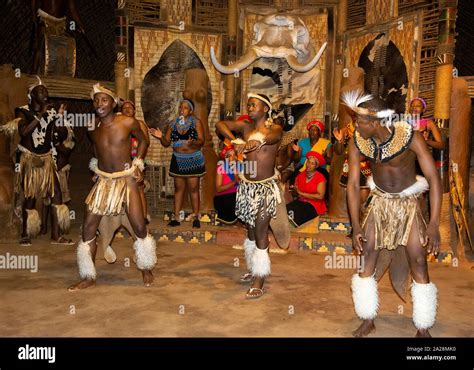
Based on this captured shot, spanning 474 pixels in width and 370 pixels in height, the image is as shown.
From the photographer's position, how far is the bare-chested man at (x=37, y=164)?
7012 millimetres

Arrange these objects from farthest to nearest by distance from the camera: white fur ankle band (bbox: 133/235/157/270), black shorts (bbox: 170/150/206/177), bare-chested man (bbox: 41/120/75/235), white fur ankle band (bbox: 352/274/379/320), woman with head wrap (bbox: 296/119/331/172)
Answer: woman with head wrap (bbox: 296/119/331/172)
black shorts (bbox: 170/150/206/177)
bare-chested man (bbox: 41/120/75/235)
white fur ankle band (bbox: 133/235/157/270)
white fur ankle band (bbox: 352/274/379/320)

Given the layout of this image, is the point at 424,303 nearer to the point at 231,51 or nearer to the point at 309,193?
the point at 309,193

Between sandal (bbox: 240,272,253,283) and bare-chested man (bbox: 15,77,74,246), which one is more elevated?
bare-chested man (bbox: 15,77,74,246)

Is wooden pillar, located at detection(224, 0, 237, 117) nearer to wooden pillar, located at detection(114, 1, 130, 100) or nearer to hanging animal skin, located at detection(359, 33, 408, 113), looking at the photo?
wooden pillar, located at detection(114, 1, 130, 100)

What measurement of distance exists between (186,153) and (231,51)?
2.56 metres

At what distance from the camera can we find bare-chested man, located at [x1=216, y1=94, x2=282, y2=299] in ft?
16.6

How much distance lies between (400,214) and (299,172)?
4241 millimetres

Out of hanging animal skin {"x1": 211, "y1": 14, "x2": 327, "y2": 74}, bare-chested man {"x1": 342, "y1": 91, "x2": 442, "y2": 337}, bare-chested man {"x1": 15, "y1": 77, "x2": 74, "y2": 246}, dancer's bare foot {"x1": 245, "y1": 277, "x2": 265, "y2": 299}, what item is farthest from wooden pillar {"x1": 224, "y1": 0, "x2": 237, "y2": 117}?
bare-chested man {"x1": 342, "y1": 91, "x2": 442, "y2": 337}

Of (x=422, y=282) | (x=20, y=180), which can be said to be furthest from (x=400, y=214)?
(x=20, y=180)

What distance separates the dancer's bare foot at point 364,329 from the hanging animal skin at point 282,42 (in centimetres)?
590

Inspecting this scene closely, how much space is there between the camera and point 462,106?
6.77 meters

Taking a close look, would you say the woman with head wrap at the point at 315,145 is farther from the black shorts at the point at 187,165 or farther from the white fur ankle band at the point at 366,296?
the white fur ankle band at the point at 366,296

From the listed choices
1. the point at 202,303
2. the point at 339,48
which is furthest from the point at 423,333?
the point at 339,48

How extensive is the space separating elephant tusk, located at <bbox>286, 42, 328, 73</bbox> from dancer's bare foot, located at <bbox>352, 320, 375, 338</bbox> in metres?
5.60
